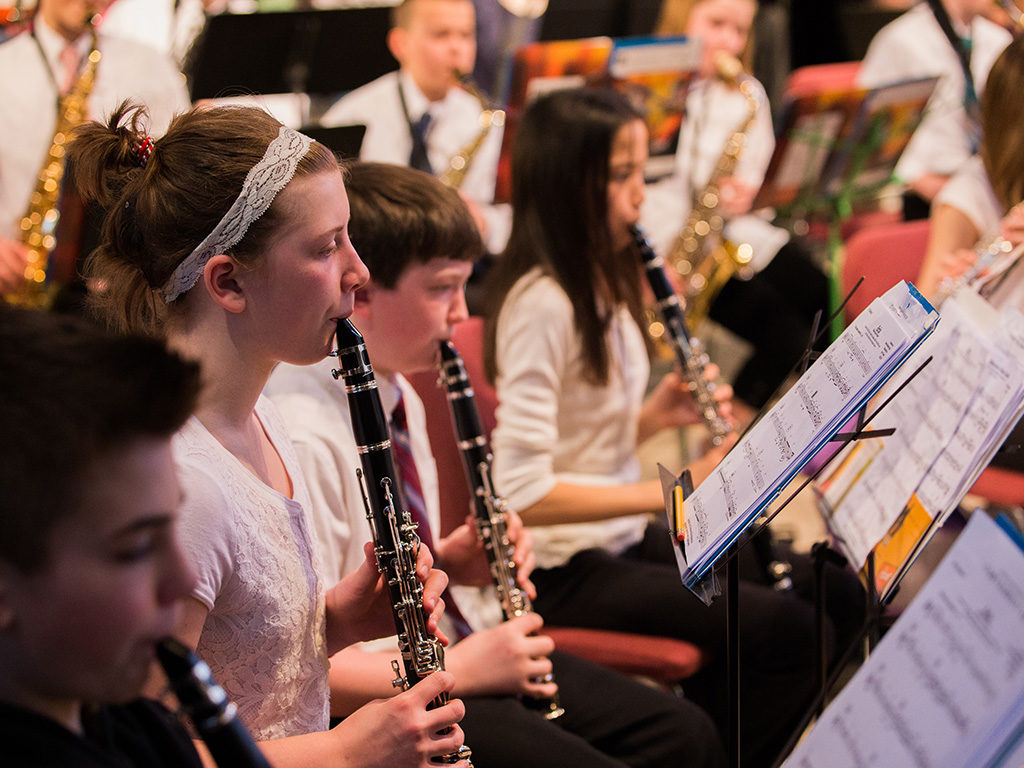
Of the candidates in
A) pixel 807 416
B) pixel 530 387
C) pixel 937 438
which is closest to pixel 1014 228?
pixel 937 438

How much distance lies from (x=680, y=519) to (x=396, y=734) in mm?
442

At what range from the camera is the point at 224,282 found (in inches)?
48.1

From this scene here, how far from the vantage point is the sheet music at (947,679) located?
85 cm

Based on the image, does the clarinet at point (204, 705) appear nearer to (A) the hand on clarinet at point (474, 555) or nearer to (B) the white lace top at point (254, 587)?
(B) the white lace top at point (254, 587)

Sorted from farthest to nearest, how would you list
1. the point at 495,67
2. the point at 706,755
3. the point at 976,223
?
1. the point at 495,67
2. the point at 976,223
3. the point at 706,755

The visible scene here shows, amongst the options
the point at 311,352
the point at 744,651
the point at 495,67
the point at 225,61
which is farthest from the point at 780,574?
the point at 495,67

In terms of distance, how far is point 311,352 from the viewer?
1.26 m

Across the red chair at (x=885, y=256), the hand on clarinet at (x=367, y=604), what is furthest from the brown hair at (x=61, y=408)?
the red chair at (x=885, y=256)

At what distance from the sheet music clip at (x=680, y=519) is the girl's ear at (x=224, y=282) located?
568mm

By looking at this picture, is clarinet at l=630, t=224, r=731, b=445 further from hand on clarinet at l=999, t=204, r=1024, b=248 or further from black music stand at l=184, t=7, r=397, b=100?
black music stand at l=184, t=7, r=397, b=100


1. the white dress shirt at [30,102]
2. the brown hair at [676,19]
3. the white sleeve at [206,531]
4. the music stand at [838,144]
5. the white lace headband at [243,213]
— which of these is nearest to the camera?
the white sleeve at [206,531]

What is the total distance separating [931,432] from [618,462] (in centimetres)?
82

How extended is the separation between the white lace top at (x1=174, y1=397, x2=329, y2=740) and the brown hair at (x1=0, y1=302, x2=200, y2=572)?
1.18 ft

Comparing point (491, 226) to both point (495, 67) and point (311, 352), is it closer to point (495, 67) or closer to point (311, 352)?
point (495, 67)
